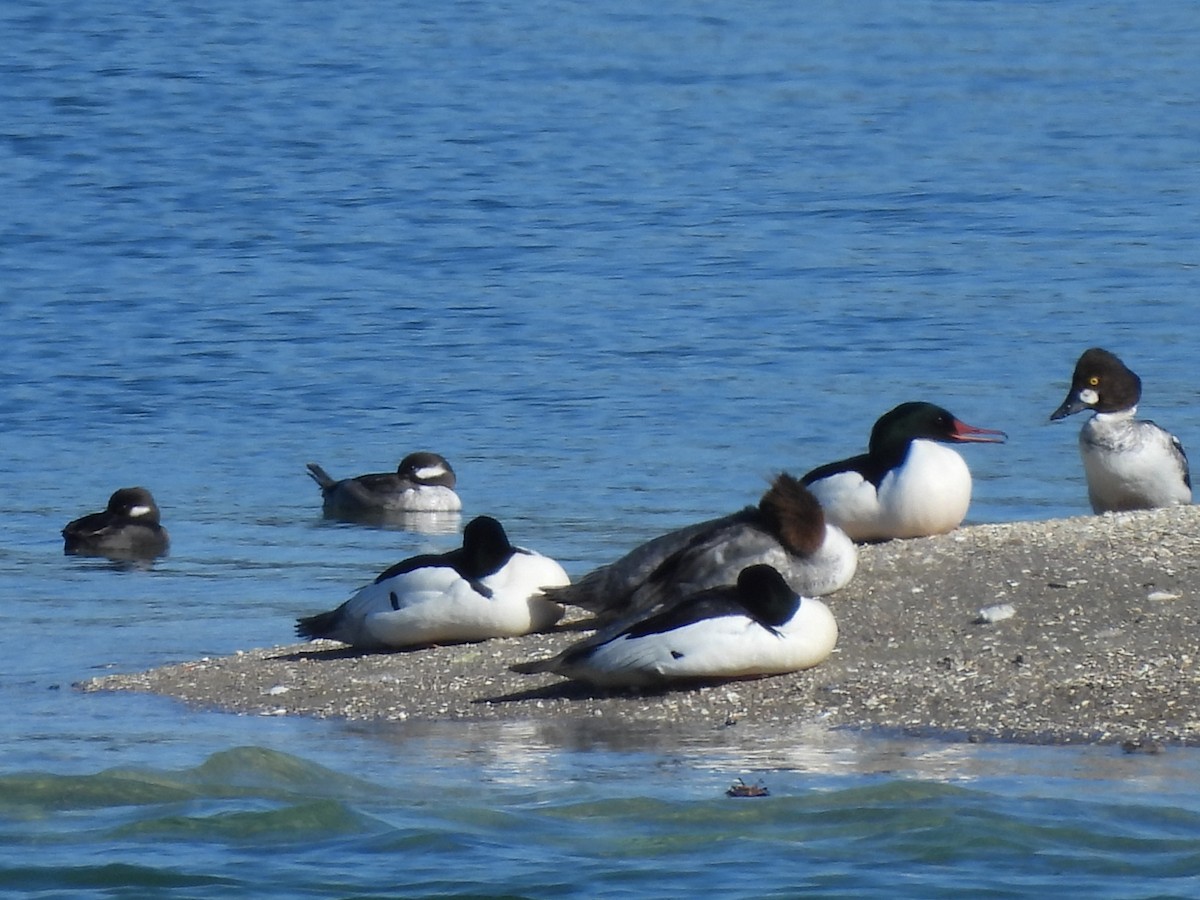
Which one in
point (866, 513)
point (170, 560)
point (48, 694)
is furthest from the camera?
point (170, 560)

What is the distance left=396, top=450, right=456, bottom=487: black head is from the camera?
16.3 meters

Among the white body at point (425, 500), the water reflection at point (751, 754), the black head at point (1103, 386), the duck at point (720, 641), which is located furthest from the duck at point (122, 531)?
the black head at point (1103, 386)

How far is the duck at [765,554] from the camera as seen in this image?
34.2 feet

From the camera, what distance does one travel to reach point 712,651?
9609mm

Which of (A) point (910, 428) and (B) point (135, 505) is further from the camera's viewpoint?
(B) point (135, 505)

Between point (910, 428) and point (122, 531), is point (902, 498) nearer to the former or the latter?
point (910, 428)

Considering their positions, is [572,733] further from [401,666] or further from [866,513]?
[866,513]

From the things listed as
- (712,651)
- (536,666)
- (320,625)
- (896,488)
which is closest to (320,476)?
(320,625)

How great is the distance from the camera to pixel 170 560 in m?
14.6

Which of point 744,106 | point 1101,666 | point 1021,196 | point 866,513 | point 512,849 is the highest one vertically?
point 744,106

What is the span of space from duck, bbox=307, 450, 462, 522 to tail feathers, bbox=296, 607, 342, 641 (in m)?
4.49

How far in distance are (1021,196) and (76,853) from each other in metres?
22.7

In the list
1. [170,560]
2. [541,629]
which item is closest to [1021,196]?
[170,560]

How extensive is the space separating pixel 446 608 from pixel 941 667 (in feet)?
7.86
